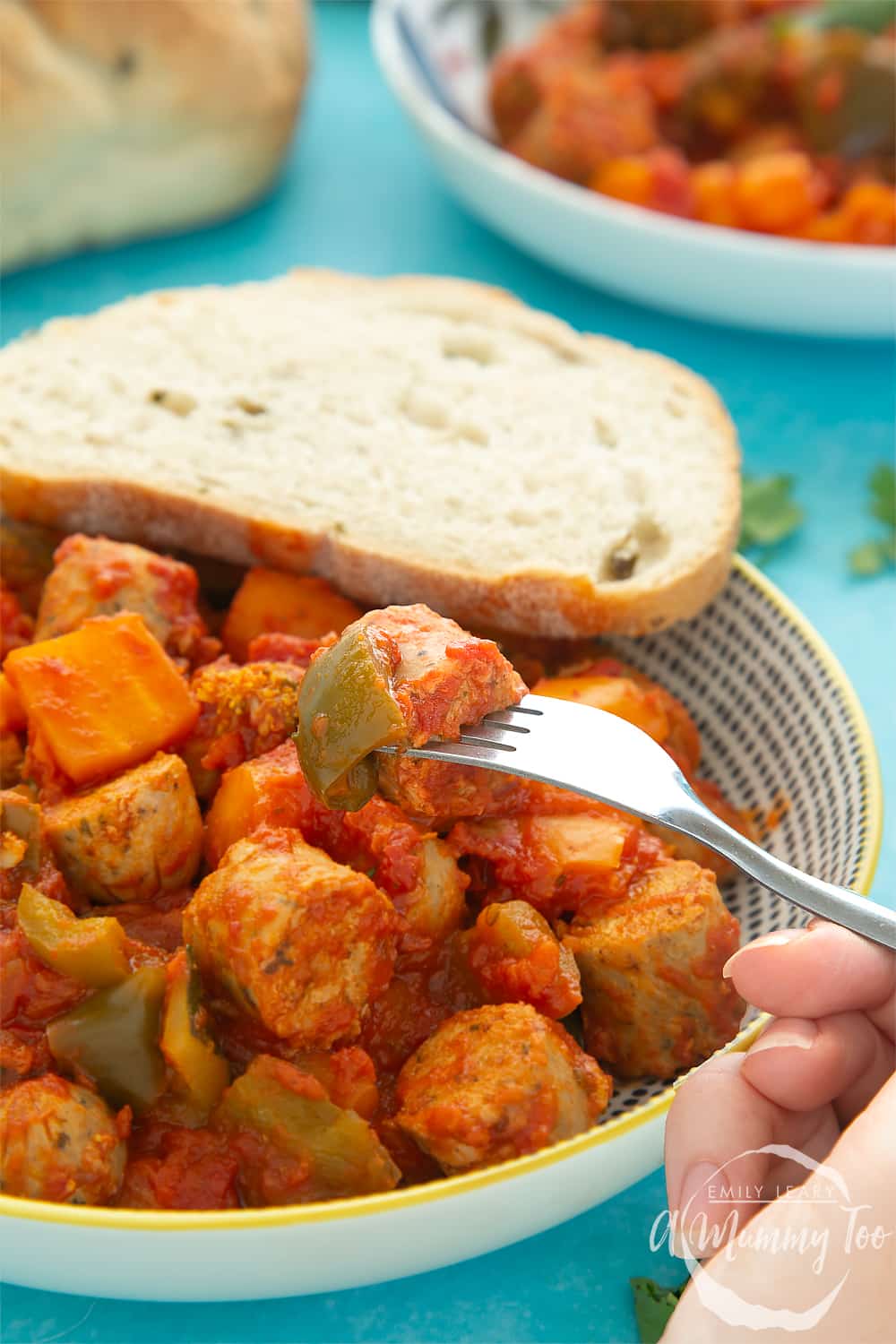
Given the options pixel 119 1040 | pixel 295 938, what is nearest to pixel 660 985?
pixel 295 938

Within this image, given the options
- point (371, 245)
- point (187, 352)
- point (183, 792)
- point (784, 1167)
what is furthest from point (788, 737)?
point (371, 245)

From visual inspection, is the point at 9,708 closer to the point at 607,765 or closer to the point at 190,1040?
the point at 190,1040

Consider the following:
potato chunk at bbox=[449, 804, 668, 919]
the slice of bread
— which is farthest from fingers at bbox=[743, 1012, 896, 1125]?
the slice of bread

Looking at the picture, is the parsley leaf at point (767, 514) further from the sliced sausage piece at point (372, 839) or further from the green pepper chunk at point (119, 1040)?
the green pepper chunk at point (119, 1040)

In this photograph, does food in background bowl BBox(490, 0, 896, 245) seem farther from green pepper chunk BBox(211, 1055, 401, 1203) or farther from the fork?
green pepper chunk BBox(211, 1055, 401, 1203)

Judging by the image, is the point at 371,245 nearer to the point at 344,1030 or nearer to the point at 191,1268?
the point at 344,1030
